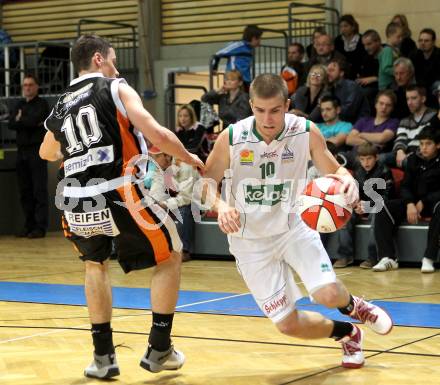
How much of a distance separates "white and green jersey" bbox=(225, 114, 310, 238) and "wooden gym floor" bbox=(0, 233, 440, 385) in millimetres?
765

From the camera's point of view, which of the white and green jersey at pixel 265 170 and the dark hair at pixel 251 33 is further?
the dark hair at pixel 251 33

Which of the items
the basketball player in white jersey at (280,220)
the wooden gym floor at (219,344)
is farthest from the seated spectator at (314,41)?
the basketball player in white jersey at (280,220)

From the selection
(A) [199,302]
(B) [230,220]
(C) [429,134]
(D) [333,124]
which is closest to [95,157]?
(B) [230,220]

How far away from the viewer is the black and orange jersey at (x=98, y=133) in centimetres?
446

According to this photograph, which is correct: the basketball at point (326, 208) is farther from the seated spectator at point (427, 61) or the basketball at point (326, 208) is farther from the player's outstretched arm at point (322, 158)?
the seated spectator at point (427, 61)

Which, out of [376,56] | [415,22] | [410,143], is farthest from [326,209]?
[415,22]

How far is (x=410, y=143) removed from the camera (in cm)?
981

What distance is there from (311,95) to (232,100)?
1.04 meters

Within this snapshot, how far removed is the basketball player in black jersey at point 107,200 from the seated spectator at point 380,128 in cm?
573

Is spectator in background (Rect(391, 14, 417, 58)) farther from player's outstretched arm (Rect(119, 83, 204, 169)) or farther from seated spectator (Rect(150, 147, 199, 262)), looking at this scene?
player's outstretched arm (Rect(119, 83, 204, 169))

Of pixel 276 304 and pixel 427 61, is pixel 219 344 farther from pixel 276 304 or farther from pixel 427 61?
pixel 427 61

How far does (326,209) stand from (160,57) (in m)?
11.8

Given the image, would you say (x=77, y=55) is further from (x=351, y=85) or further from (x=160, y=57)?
(x=160, y=57)

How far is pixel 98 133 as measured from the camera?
4.45 meters
